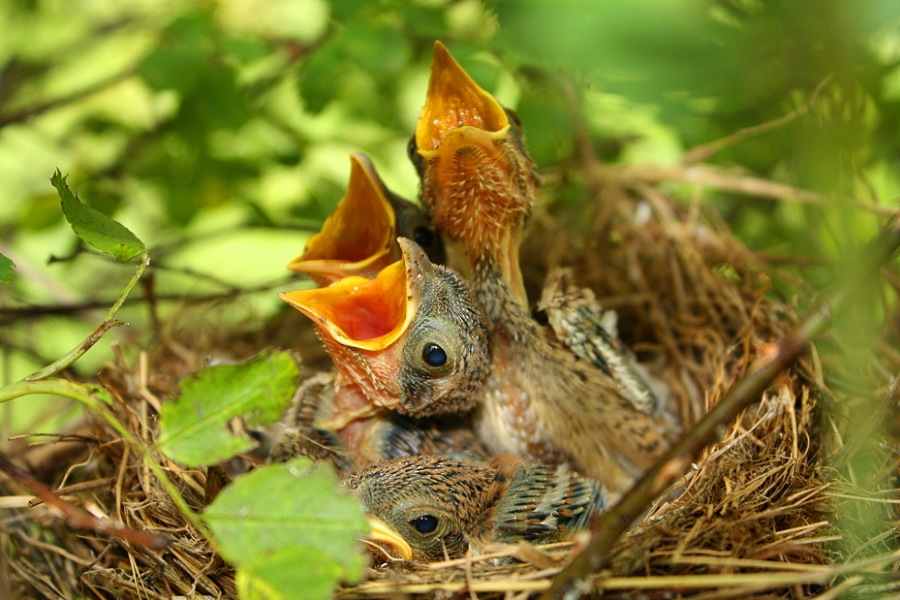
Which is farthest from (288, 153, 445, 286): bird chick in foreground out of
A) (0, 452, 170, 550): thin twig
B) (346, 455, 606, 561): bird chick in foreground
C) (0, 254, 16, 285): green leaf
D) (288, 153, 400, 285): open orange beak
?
(0, 452, 170, 550): thin twig

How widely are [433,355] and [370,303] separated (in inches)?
6.8

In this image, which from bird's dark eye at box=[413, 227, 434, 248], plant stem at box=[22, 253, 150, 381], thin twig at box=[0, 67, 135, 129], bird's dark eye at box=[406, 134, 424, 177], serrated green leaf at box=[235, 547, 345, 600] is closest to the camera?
serrated green leaf at box=[235, 547, 345, 600]

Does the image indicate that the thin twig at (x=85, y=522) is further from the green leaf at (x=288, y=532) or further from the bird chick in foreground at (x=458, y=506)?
the bird chick in foreground at (x=458, y=506)

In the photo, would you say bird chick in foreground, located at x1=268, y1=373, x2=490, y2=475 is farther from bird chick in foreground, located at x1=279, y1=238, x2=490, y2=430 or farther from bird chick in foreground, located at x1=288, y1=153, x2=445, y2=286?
bird chick in foreground, located at x1=288, y1=153, x2=445, y2=286

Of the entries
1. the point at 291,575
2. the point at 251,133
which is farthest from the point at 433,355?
the point at 251,133

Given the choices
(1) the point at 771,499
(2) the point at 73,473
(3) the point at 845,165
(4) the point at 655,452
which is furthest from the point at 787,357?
(2) the point at 73,473

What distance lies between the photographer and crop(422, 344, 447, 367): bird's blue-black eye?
1.33 m

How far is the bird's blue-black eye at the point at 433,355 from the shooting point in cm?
133

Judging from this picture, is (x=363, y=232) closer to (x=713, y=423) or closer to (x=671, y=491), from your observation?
(x=671, y=491)

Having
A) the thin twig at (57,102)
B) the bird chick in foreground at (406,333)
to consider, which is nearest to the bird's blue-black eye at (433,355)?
the bird chick in foreground at (406,333)

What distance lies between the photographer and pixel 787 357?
0.81 metres

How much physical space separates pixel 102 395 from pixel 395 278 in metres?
0.59

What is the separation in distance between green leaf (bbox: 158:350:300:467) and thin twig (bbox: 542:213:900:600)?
1.31 feet

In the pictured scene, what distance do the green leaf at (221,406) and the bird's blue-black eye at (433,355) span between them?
1.41 ft
